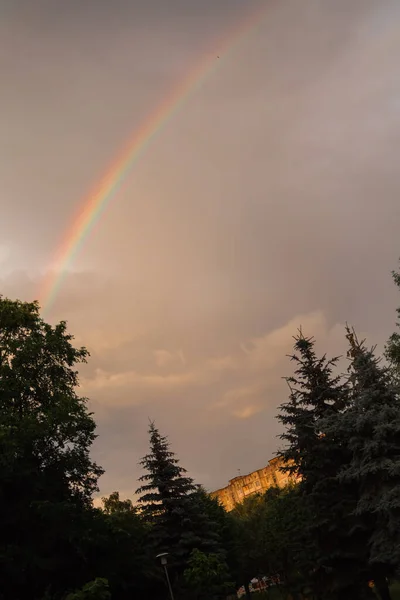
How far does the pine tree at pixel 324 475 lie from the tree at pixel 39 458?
11815 millimetres

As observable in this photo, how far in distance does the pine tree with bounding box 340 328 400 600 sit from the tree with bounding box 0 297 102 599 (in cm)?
1394

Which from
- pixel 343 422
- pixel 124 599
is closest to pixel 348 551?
pixel 343 422

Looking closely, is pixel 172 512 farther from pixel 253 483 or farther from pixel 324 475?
pixel 253 483

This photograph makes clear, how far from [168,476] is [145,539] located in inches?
182

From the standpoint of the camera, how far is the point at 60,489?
86.6ft

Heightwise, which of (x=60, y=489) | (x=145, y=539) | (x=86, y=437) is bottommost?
(x=145, y=539)

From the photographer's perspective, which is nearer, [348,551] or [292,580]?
[348,551]

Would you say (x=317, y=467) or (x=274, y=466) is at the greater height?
(x=274, y=466)

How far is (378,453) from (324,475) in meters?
5.00

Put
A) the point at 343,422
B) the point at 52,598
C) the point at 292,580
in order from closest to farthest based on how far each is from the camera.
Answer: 1. the point at 52,598
2. the point at 343,422
3. the point at 292,580

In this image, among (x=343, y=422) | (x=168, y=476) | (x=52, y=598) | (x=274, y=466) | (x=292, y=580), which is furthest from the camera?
(x=274, y=466)

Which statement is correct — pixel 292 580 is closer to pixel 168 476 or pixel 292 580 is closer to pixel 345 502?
pixel 168 476

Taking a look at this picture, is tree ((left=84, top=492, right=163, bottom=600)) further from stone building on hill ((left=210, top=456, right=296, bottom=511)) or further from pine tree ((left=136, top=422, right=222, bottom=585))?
stone building on hill ((left=210, top=456, right=296, bottom=511))

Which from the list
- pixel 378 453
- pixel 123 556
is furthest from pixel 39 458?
pixel 378 453
